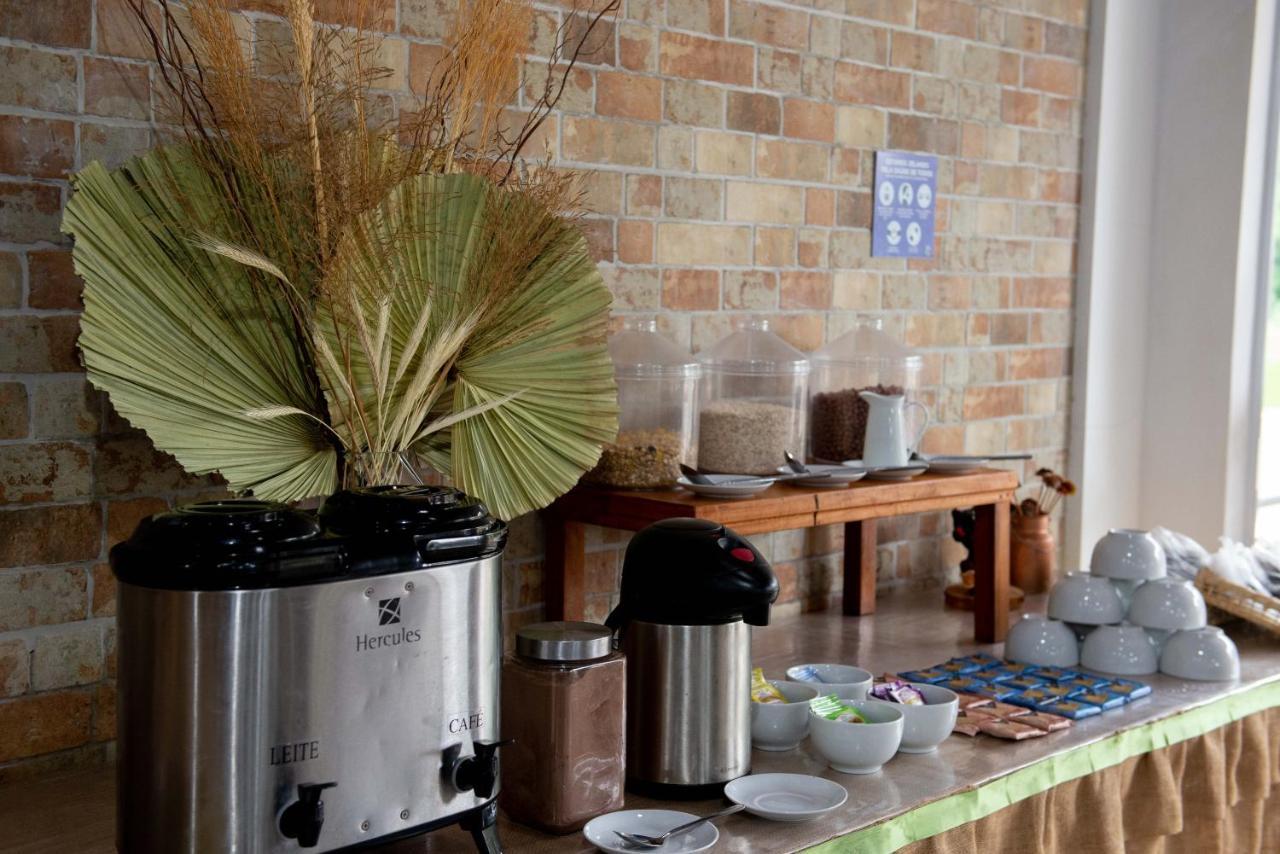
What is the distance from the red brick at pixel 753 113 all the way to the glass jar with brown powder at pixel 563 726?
118cm

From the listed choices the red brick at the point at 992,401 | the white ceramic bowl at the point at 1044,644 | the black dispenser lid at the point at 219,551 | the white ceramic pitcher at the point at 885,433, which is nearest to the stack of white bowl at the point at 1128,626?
the white ceramic bowl at the point at 1044,644

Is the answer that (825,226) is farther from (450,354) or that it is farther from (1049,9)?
(450,354)

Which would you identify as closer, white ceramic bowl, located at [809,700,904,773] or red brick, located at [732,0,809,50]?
white ceramic bowl, located at [809,700,904,773]

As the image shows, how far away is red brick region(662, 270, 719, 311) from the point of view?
2.26m

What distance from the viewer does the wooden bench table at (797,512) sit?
1.91 metres

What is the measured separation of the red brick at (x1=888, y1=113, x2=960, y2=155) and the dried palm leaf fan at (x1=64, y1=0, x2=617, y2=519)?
3.40 feet

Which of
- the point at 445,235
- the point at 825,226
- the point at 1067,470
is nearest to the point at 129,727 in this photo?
the point at 445,235

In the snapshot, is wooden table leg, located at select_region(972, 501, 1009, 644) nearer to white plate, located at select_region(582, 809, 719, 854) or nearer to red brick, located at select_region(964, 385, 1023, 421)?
red brick, located at select_region(964, 385, 1023, 421)

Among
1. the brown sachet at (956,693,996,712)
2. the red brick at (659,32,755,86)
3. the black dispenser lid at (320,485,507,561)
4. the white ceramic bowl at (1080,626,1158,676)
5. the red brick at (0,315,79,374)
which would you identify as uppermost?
the red brick at (659,32,755,86)

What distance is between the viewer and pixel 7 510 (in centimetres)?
156

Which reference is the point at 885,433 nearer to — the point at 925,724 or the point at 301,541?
the point at 925,724

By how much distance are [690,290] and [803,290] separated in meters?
0.29

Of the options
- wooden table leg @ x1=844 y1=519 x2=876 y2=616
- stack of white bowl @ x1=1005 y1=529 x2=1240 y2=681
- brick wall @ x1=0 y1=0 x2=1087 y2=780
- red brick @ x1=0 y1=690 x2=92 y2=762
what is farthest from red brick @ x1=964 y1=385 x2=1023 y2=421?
red brick @ x1=0 y1=690 x2=92 y2=762

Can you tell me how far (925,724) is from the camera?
1712mm
